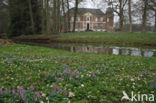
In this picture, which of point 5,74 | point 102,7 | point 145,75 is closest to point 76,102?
point 5,74

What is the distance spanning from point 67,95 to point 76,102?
47 cm

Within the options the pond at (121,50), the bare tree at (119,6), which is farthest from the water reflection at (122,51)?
the bare tree at (119,6)

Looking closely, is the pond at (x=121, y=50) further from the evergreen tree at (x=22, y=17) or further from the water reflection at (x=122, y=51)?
the evergreen tree at (x=22, y=17)

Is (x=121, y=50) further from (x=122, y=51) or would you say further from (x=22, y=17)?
(x=22, y=17)

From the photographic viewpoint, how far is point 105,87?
15.2ft

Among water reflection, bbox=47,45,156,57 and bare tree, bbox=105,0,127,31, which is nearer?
water reflection, bbox=47,45,156,57

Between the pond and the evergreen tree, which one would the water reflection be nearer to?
the pond

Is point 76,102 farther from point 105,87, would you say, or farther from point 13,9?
point 13,9

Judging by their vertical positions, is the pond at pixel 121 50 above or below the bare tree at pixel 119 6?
below

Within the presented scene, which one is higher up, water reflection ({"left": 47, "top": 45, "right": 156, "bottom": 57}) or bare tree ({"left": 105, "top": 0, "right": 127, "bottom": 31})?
bare tree ({"left": 105, "top": 0, "right": 127, "bottom": 31})

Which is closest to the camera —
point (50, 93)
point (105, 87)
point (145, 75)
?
point (50, 93)

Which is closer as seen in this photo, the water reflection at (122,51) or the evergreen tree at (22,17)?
the water reflection at (122,51)

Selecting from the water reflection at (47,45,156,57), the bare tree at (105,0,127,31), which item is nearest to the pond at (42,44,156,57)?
the water reflection at (47,45,156,57)

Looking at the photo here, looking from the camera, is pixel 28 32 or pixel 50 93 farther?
pixel 28 32
